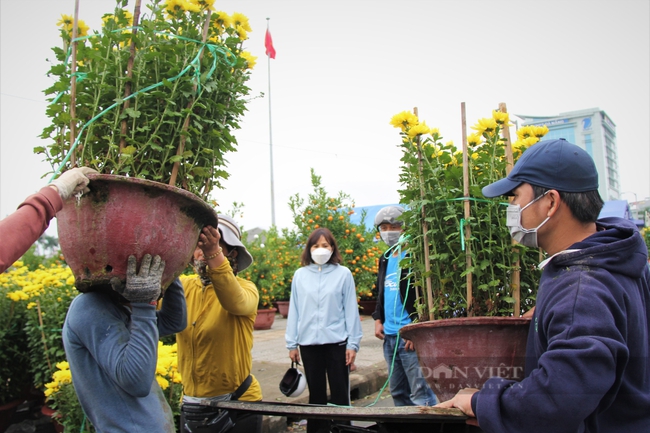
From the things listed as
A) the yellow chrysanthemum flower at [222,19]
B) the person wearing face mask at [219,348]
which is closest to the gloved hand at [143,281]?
the person wearing face mask at [219,348]

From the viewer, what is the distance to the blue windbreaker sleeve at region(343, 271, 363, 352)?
4438 mm

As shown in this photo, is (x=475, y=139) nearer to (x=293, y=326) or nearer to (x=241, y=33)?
(x=241, y=33)

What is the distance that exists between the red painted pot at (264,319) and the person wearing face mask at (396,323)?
5.87 meters

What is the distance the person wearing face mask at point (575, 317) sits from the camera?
1373mm

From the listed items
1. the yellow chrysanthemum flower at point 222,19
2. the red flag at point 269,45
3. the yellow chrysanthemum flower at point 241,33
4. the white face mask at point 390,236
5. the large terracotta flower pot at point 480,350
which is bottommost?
the large terracotta flower pot at point 480,350

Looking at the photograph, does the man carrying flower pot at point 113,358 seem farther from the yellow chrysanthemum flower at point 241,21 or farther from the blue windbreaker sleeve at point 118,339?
the yellow chrysanthemum flower at point 241,21

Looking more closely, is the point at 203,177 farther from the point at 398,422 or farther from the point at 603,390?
the point at 603,390

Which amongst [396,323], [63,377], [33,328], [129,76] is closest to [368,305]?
[396,323]

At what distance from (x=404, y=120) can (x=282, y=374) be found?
4.76 meters

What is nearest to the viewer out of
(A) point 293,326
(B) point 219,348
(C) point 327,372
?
(B) point 219,348

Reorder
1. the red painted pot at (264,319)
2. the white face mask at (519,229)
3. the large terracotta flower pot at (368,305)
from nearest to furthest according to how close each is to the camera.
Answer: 1. the white face mask at (519,229)
2. the red painted pot at (264,319)
3. the large terracotta flower pot at (368,305)

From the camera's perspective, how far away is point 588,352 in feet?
4.42

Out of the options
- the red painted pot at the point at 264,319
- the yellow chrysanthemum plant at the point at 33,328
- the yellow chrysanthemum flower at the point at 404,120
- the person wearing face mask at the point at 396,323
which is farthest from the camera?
the red painted pot at the point at 264,319

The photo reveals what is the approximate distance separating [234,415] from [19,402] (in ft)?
11.0
